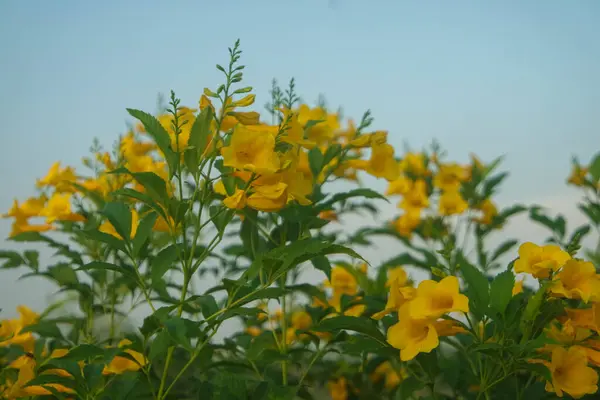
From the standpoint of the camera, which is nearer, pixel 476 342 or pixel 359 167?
pixel 476 342

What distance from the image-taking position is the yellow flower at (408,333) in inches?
58.9

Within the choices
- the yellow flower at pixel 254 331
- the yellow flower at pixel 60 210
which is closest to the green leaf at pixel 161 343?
the yellow flower at pixel 60 210

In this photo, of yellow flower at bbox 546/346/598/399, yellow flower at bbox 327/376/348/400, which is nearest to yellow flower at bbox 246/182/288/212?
yellow flower at bbox 546/346/598/399

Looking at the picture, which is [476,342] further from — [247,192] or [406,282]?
[406,282]

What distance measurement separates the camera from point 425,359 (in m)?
1.67

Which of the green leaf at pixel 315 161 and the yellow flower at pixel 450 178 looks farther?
the yellow flower at pixel 450 178

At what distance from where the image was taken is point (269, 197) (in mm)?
1430

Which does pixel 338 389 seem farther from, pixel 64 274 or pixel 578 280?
pixel 578 280

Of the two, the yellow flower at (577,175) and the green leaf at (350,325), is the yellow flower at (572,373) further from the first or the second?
the yellow flower at (577,175)

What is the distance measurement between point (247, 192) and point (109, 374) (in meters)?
0.87

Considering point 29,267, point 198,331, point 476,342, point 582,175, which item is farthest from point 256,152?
point 582,175

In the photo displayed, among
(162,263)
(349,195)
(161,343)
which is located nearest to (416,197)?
(349,195)

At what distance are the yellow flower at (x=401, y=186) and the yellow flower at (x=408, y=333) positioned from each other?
1.56 meters

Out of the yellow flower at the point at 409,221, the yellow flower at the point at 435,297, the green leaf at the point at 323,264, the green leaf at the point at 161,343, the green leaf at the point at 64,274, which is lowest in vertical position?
the green leaf at the point at 161,343
